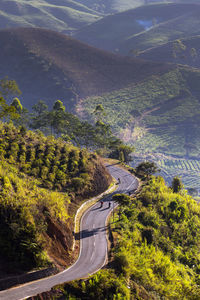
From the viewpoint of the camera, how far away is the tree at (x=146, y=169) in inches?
2321

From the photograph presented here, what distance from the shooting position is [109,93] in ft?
505

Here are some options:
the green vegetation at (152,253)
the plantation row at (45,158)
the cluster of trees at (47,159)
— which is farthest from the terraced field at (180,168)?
the plantation row at (45,158)

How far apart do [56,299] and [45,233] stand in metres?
5.96

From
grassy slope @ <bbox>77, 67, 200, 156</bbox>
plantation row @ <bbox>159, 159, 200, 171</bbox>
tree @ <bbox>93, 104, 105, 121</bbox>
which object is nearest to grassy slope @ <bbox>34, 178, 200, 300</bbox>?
tree @ <bbox>93, 104, 105, 121</bbox>

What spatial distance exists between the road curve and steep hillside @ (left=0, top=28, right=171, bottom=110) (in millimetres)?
109055

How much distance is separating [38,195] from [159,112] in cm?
12376

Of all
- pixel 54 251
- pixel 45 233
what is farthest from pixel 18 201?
pixel 54 251

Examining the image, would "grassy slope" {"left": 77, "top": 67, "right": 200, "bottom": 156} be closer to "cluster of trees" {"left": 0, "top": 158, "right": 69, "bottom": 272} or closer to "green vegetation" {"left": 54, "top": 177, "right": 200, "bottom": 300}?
"green vegetation" {"left": 54, "top": 177, "right": 200, "bottom": 300}

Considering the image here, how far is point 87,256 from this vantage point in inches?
1040

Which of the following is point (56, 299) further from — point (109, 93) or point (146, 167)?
point (109, 93)

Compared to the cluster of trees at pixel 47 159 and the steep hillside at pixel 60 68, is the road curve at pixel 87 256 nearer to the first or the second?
the cluster of trees at pixel 47 159

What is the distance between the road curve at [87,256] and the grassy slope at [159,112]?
82.6 meters

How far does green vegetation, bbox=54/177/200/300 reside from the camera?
19.6m

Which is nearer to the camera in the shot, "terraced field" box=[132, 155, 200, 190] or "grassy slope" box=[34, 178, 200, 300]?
"grassy slope" box=[34, 178, 200, 300]
